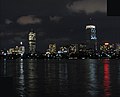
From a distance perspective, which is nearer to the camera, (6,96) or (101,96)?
(6,96)

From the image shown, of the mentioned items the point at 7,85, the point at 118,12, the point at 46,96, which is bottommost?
the point at 46,96

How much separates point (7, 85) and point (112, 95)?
9.92 meters

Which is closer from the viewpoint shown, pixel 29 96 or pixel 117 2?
pixel 117 2

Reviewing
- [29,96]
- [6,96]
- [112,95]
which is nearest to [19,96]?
[29,96]

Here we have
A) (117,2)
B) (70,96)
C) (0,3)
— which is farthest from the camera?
(70,96)

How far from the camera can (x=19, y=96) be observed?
21.1 m

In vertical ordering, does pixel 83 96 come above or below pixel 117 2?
below

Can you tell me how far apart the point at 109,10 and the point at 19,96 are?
12.2 metres

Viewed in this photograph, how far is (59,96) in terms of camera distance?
20953mm

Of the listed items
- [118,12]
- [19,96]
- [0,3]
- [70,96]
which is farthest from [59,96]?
[118,12]

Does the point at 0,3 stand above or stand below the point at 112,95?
above

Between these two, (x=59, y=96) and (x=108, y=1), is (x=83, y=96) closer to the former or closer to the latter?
(x=59, y=96)

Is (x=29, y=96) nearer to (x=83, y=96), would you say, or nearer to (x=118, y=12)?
(x=83, y=96)

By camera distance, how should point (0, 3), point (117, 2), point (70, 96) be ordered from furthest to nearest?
point (70, 96), point (0, 3), point (117, 2)
